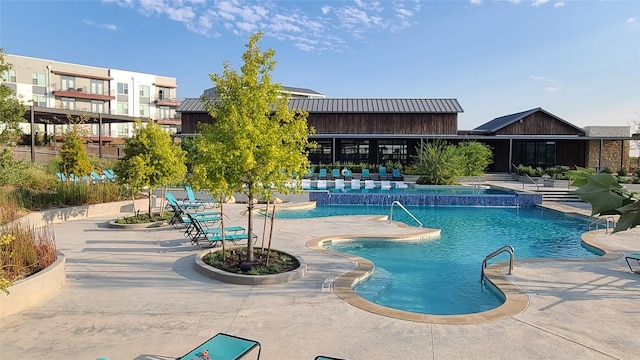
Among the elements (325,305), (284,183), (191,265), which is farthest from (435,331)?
(191,265)

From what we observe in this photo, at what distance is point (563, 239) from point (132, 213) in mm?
13632

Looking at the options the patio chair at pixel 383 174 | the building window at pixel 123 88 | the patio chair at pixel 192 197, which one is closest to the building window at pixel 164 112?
the building window at pixel 123 88

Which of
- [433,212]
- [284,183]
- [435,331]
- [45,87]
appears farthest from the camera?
[45,87]

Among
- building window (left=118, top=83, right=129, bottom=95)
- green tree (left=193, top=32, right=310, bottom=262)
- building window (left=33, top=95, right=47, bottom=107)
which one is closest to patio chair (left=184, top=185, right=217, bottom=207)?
green tree (left=193, top=32, right=310, bottom=262)

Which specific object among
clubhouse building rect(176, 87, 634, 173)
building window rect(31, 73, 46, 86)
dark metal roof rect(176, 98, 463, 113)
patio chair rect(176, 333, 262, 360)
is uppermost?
building window rect(31, 73, 46, 86)

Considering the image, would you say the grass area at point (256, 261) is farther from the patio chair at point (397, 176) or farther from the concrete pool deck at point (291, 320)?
the patio chair at point (397, 176)

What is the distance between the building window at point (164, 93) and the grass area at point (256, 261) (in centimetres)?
6079

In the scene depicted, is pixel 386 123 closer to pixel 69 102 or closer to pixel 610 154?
pixel 610 154

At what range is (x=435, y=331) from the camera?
17.0 ft

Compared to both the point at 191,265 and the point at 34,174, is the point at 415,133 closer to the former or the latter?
the point at 34,174

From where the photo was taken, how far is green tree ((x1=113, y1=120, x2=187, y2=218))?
12.0 m

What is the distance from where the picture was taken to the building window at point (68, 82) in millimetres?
54156

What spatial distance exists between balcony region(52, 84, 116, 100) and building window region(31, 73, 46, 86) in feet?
4.18

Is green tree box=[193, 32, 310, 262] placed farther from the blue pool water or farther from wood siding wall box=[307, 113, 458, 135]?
wood siding wall box=[307, 113, 458, 135]
